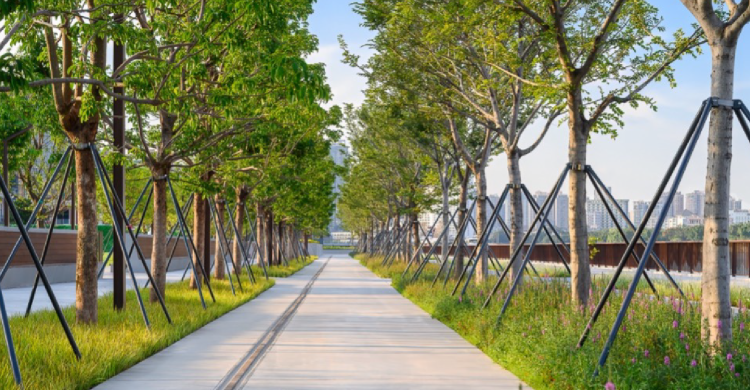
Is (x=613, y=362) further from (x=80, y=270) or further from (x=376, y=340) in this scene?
(x=80, y=270)

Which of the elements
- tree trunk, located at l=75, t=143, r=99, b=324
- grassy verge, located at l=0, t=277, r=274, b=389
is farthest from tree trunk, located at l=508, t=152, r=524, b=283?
tree trunk, located at l=75, t=143, r=99, b=324

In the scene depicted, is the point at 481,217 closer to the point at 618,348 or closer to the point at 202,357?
the point at 202,357

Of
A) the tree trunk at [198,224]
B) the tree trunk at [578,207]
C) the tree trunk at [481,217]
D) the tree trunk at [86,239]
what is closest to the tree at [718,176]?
the tree trunk at [578,207]

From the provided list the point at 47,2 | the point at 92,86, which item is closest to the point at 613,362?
the point at 47,2

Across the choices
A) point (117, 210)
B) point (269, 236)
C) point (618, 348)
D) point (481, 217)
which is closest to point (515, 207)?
point (481, 217)

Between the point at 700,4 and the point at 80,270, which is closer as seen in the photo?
the point at 700,4

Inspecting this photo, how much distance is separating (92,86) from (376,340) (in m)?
6.53

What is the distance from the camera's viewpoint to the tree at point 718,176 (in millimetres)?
8500

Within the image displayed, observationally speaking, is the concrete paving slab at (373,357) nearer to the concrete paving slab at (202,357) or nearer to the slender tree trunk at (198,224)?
the concrete paving slab at (202,357)

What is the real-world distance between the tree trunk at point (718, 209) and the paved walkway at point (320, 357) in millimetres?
2267

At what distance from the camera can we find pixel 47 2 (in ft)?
37.9

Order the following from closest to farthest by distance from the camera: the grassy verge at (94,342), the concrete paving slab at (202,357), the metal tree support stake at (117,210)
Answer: the grassy verge at (94,342), the concrete paving slab at (202,357), the metal tree support stake at (117,210)

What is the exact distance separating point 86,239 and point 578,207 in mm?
8083

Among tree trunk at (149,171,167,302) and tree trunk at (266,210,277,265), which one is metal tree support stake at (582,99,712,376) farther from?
tree trunk at (266,210,277,265)
